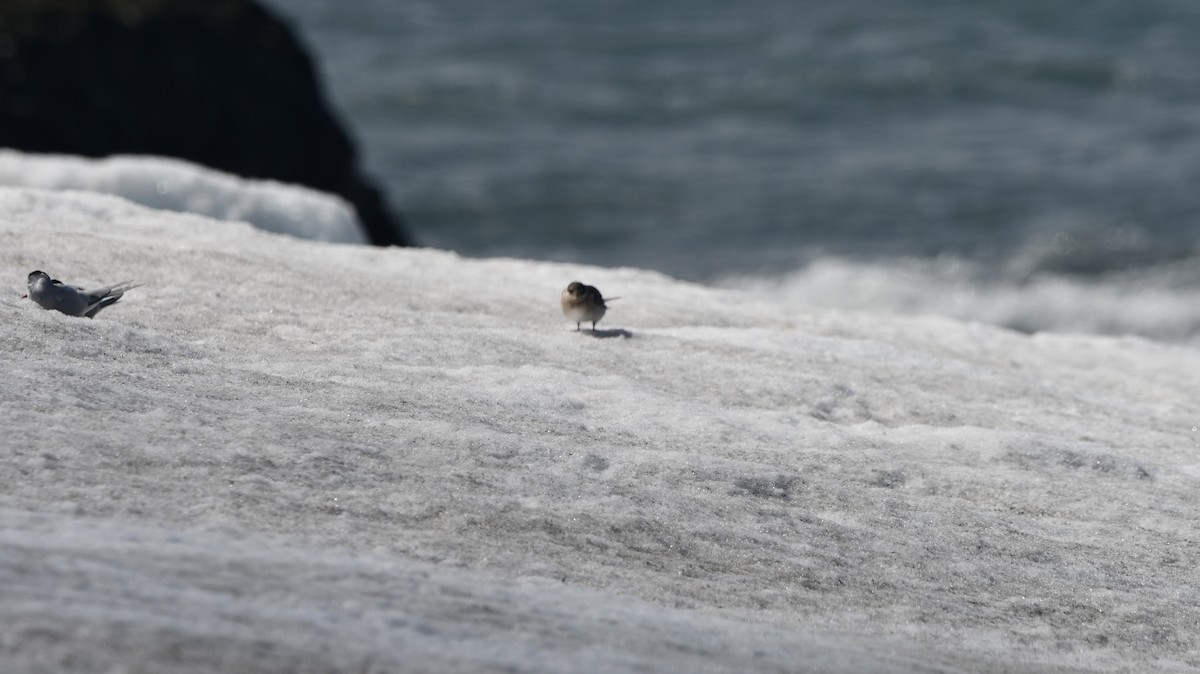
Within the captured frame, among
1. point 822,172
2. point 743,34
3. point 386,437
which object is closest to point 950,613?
point 386,437

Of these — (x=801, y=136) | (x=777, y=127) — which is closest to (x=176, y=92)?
(x=801, y=136)

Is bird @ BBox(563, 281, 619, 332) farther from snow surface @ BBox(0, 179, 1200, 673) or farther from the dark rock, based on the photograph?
the dark rock

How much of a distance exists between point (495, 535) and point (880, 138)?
2856cm

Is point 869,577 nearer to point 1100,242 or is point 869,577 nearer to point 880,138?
point 1100,242

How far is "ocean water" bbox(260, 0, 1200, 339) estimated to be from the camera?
25375mm

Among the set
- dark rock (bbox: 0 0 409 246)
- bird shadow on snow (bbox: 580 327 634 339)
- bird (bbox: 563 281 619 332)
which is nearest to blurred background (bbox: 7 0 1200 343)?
dark rock (bbox: 0 0 409 246)

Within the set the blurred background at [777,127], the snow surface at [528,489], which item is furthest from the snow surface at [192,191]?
the blurred background at [777,127]

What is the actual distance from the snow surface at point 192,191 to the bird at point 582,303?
14.6ft

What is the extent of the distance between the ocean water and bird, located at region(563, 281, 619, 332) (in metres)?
15.7

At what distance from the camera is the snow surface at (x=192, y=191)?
1084 cm

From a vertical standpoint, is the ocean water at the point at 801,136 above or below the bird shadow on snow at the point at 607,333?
above

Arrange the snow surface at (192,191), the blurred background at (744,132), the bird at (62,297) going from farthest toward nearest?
the blurred background at (744,132), the snow surface at (192,191), the bird at (62,297)

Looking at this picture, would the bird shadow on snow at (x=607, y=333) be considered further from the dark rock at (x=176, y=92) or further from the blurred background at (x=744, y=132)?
the dark rock at (x=176, y=92)

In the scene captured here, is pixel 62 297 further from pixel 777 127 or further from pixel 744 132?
pixel 777 127
